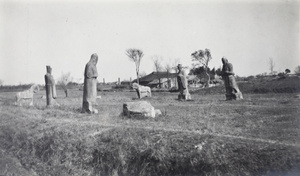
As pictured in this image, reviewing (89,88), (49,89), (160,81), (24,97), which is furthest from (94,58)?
(160,81)

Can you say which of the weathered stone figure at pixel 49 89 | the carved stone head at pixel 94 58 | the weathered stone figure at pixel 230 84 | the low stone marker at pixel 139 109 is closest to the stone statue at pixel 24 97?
the weathered stone figure at pixel 49 89

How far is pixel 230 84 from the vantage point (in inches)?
561

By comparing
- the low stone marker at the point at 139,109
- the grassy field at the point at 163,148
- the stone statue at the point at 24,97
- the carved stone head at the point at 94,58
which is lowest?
the grassy field at the point at 163,148

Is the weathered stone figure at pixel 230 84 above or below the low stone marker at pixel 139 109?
above

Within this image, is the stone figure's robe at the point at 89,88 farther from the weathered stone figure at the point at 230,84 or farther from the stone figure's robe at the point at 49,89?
the weathered stone figure at the point at 230,84

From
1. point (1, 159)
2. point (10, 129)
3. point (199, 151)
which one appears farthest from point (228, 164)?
point (10, 129)

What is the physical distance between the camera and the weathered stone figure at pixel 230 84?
14.1 m

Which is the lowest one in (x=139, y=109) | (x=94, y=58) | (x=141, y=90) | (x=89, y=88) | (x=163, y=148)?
(x=163, y=148)

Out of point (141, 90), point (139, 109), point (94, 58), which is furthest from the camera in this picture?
point (141, 90)

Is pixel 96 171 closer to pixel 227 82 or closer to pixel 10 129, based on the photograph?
pixel 10 129

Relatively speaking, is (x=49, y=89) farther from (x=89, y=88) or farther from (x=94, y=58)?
(x=89, y=88)

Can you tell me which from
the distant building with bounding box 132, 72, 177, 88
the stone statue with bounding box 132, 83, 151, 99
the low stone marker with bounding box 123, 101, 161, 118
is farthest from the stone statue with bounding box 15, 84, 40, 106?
the distant building with bounding box 132, 72, 177, 88

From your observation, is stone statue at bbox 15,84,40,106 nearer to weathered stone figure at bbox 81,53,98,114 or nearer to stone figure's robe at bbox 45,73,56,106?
stone figure's robe at bbox 45,73,56,106

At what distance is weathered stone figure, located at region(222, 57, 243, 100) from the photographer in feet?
46.2
